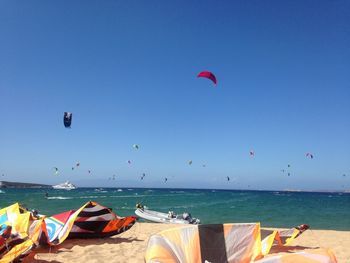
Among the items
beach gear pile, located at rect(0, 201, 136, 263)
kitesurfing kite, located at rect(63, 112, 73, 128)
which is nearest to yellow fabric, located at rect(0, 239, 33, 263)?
beach gear pile, located at rect(0, 201, 136, 263)

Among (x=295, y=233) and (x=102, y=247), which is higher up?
(x=295, y=233)

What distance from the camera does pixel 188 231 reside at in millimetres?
5594

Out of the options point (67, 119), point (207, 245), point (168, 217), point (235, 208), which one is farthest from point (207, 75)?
point (235, 208)

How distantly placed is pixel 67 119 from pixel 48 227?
7021 millimetres

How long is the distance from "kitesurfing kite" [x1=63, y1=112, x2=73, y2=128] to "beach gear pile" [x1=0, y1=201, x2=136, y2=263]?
5.55 m

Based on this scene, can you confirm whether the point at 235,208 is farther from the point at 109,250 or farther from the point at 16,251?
the point at 16,251

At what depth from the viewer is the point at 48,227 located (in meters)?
10.4

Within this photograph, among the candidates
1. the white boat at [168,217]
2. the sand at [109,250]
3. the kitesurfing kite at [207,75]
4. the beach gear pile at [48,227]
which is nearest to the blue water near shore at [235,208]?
the white boat at [168,217]

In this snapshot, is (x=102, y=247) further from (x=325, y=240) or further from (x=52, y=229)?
(x=325, y=240)

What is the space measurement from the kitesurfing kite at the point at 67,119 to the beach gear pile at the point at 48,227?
5.55 meters

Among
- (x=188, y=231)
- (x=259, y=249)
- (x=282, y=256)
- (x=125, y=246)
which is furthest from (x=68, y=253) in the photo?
(x=282, y=256)

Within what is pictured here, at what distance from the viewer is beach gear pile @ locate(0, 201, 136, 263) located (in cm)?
704

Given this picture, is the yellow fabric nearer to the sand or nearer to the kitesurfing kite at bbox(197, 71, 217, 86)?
the sand

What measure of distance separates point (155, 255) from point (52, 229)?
261 inches
